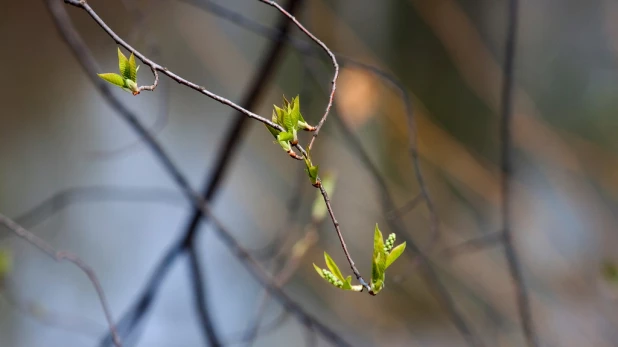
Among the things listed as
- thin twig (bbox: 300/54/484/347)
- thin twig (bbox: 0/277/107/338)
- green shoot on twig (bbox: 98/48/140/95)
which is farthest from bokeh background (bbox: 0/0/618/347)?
green shoot on twig (bbox: 98/48/140/95)

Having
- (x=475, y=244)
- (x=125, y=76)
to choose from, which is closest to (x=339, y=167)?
(x=475, y=244)

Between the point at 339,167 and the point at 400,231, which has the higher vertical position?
the point at 339,167

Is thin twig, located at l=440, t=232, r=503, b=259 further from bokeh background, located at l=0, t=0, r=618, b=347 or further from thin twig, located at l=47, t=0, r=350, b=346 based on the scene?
thin twig, located at l=47, t=0, r=350, b=346

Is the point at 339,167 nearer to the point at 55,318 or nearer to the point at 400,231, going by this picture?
the point at 400,231

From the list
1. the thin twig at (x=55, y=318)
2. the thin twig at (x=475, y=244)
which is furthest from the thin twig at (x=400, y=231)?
the thin twig at (x=55, y=318)

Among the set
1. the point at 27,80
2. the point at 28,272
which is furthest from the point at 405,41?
the point at 28,272

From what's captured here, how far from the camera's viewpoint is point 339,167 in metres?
0.98

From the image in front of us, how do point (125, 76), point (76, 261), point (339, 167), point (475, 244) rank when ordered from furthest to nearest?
point (339, 167) → point (475, 244) → point (76, 261) → point (125, 76)

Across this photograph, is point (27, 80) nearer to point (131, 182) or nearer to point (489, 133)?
point (131, 182)

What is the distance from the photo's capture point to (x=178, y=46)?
88 cm

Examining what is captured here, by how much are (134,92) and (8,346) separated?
74cm

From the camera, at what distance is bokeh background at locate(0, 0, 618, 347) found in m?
0.80

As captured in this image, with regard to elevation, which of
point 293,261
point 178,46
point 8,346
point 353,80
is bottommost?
point 8,346

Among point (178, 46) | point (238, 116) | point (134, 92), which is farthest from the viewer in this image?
point (178, 46)
